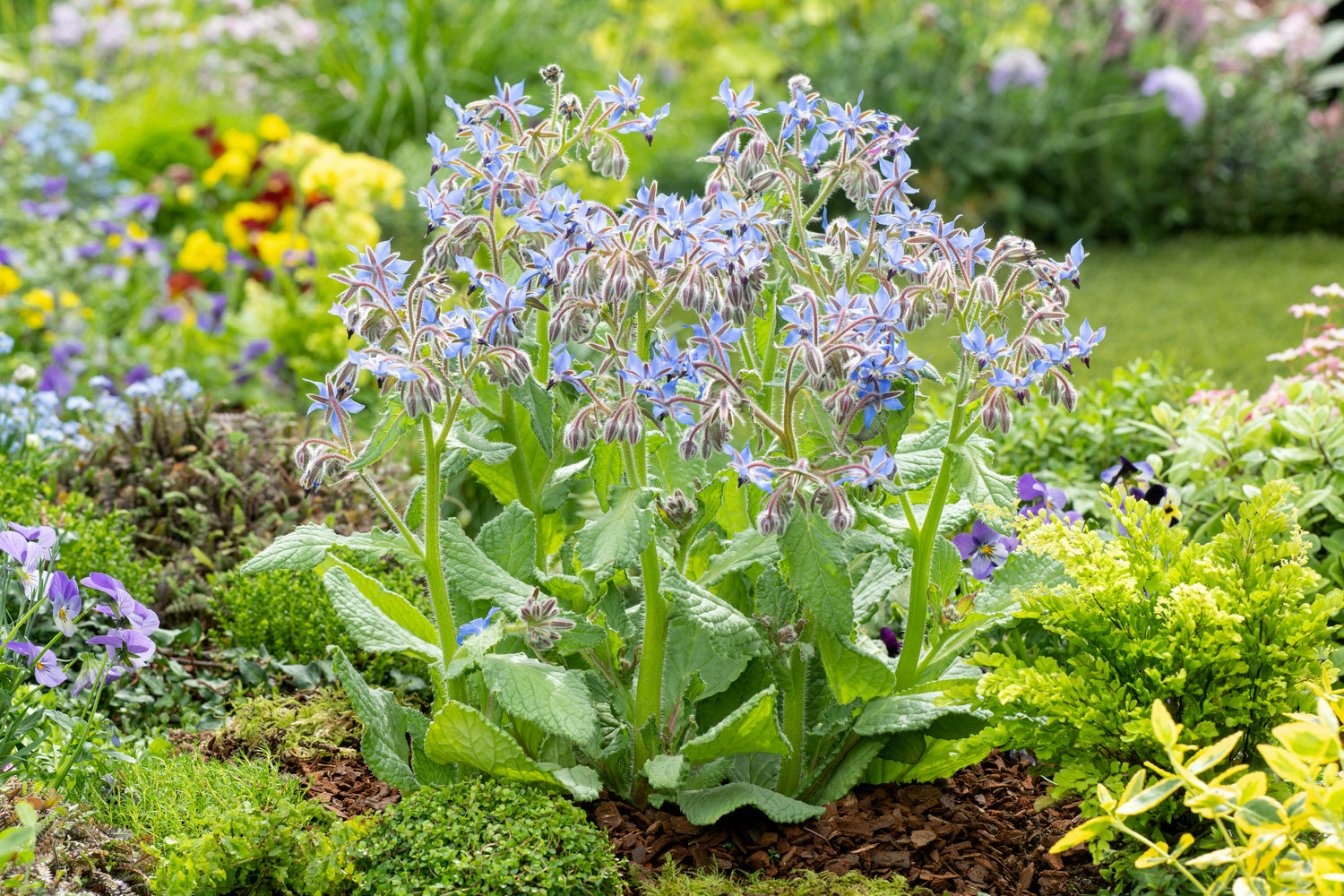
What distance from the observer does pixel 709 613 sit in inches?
78.7

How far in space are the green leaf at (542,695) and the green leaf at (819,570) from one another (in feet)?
1.34

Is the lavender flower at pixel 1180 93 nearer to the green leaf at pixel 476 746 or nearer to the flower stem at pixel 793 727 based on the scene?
the flower stem at pixel 793 727

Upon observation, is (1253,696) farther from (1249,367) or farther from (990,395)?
(1249,367)

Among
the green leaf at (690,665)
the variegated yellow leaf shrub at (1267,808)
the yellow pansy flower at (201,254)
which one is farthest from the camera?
the yellow pansy flower at (201,254)

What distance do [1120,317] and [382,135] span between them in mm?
4774

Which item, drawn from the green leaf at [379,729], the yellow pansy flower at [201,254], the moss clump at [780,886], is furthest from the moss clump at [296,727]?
the yellow pansy flower at [201,254]

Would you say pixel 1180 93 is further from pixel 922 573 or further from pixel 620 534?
pixel 620 534

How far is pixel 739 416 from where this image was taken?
6.15 ft

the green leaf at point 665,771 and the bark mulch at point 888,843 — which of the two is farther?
the bark mulch at point 888,843

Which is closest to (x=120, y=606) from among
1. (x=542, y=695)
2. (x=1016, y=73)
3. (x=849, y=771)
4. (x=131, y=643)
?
(x=131, y=643)

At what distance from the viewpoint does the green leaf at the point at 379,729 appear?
2186 millimetres

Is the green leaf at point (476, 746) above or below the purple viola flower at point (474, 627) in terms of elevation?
below

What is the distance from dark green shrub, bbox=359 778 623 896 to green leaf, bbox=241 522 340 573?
0.44 metres

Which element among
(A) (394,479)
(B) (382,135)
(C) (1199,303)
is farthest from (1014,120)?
(A) (394,479)
